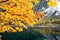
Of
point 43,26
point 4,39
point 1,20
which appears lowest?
point 4,39

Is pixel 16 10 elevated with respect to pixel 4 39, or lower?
elevated

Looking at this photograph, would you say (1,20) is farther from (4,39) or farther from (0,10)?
(4,39)

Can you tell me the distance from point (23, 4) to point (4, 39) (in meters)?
5.36

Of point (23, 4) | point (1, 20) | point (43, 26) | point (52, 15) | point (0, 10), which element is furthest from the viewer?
point (52, 15)

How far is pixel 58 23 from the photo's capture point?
24.8 feet

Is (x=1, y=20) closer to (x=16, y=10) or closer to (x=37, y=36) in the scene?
(x=16, y=10)

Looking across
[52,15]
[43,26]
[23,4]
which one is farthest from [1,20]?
[52,15]

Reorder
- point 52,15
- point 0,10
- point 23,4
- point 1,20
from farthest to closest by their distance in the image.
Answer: point 52,15, point 1,20, point 0,10, point 23,4

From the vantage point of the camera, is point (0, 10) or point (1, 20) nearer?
point (0, 10)

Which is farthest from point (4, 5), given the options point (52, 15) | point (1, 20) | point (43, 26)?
point (52, 15)

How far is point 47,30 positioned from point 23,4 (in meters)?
5.07

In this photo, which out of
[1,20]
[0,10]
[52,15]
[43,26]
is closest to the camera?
[0,10]

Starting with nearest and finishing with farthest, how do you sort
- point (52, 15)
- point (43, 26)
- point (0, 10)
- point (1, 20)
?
point (0, 10) < point (1, 20) < point (43, 26) < point (52, 15)

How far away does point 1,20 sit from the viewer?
298 centimetres
